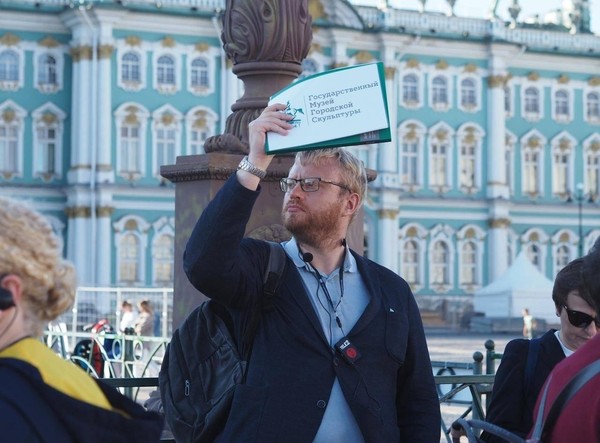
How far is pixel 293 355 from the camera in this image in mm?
3650

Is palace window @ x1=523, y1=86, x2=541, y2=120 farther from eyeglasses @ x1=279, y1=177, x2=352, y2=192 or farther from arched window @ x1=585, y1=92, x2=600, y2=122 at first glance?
eyeglasses @ x1=279, y1=177, x2=352, y2=192

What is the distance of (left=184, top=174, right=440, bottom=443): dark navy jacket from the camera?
3.57 metres

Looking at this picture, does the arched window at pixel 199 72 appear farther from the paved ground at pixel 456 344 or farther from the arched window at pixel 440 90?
the paved ground at pixel 456 344

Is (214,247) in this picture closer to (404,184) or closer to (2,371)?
(2,371)

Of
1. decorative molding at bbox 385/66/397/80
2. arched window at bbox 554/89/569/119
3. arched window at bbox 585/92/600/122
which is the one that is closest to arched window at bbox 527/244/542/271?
arched window at bbox 554/89/569/119

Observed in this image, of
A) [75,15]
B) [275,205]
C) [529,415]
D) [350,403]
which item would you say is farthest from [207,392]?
[75,15]

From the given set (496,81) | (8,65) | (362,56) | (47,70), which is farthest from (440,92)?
(8,65)

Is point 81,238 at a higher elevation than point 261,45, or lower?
lower

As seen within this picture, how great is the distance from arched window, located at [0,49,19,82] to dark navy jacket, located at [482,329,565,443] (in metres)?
38.5

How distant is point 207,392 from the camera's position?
3.71m

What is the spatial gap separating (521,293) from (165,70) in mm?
13915

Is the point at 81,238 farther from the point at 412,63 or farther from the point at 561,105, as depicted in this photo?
the point at 561,105

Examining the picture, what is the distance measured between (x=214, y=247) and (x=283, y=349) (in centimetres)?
36

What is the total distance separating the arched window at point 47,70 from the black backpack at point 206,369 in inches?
1522
